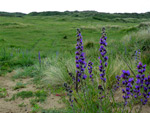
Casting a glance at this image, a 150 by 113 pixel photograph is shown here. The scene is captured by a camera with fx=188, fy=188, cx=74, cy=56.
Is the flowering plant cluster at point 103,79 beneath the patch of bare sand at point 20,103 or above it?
above

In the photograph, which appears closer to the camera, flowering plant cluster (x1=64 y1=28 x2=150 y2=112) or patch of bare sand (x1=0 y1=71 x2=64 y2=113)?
flowering plant cluster (x1=64 y1=28 x2=150 y2=112)

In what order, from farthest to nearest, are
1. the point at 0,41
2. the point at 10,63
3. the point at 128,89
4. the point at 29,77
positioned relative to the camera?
the point at 0,41
the point at 10,63
the point at 29,77
the point at 128,89

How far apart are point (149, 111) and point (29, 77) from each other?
449 centimetres

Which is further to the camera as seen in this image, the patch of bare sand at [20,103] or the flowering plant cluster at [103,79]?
the patch of bare sand at [20,103]

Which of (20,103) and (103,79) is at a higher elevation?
(103,79)

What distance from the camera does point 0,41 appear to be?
59.8 ft

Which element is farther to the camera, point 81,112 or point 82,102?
point 82,102

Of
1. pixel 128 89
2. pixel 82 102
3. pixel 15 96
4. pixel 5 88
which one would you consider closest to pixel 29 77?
pixel 5 88

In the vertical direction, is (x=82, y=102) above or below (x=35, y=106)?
above

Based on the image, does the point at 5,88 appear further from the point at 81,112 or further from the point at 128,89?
the point at 128,89

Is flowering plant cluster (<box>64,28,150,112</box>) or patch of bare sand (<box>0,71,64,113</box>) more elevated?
flowering plant cluster (<box>64,28,150,112</box>)

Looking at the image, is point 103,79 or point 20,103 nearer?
point 103,79

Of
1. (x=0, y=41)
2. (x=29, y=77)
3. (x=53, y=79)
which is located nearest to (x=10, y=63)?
(x=29, y=77)

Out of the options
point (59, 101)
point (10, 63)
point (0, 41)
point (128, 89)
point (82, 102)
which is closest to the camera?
point (128, 89)
